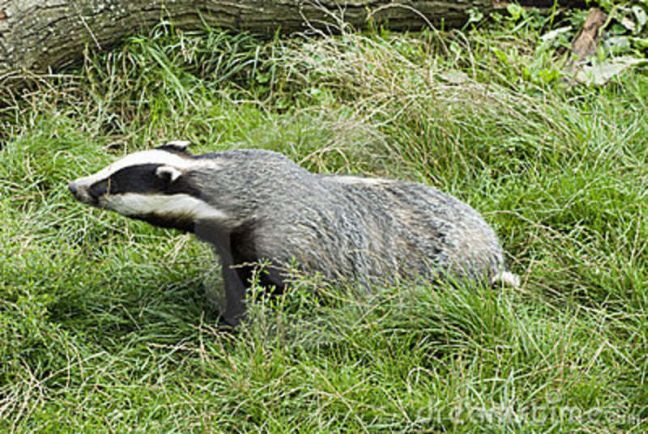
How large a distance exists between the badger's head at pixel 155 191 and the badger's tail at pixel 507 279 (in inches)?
53.3

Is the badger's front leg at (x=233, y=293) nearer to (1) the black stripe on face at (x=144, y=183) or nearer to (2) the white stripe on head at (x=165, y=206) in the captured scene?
(2) the white stripe on head at (x=165, y=206)

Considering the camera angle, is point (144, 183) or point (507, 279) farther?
point (507, 279)

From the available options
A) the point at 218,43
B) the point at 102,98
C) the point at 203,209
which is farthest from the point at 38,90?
the point at 203,209

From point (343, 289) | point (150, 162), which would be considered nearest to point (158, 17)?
point (150, 162)

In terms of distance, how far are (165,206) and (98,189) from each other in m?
0.34

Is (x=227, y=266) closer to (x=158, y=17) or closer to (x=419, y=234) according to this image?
(x=419, y=234)

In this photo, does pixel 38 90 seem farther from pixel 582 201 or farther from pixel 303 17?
pixel 582 201

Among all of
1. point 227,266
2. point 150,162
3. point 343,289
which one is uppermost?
point 150,162

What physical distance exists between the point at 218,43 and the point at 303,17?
0.62 metres

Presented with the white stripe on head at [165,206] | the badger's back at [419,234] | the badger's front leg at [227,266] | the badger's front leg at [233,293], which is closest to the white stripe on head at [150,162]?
the white stripe on head at [165,206]

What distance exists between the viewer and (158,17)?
6617 millimetres

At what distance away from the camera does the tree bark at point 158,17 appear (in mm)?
6188

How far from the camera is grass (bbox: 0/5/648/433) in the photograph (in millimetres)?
3988

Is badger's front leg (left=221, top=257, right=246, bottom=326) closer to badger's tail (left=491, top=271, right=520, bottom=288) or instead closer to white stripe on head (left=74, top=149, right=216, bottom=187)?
white stripe on head (left=74, top=149, right=216, bottom=187)
